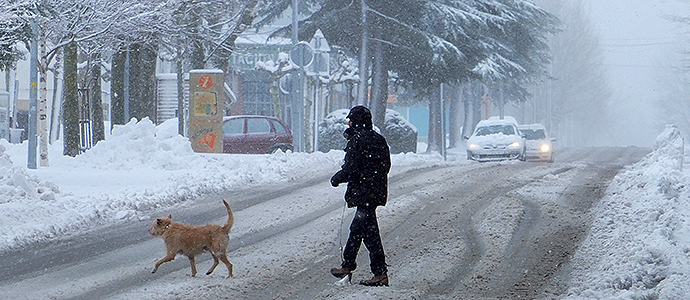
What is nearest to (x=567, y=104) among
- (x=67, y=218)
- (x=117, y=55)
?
(x=117, y=55)

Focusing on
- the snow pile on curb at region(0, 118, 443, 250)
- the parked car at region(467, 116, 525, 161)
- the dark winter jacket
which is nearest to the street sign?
the snow pile on curb at region(0, 118, 443, 250)

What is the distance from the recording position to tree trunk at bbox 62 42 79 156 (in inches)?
794

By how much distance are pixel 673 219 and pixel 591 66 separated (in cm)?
7280

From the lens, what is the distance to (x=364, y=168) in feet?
24.0

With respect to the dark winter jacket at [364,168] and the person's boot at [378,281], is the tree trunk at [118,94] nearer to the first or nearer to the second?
the dark winter jacket at [364,168]

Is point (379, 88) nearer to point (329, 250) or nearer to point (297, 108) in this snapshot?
point (297, 108)

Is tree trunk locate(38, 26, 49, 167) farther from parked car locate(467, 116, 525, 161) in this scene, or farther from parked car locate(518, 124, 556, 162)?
parked car locate(518, 124, 556, 162)

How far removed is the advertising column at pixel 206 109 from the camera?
20.8m

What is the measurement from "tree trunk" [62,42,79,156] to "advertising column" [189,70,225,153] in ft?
8.88

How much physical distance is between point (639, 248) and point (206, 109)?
14.0 metres

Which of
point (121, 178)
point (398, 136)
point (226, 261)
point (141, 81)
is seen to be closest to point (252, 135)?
point (141, 81)

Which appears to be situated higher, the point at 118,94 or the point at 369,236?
the point at 118,94

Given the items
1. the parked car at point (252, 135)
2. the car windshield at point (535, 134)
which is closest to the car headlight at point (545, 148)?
the car windshield at point (535, 134)

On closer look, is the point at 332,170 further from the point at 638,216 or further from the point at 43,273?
the point at 43,273
